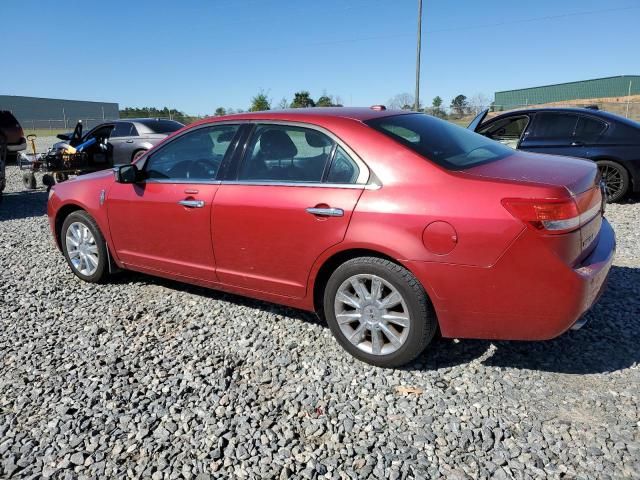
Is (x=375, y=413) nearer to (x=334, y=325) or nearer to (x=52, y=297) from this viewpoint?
(x=334, y=325)

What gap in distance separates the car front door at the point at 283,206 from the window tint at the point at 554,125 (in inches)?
219

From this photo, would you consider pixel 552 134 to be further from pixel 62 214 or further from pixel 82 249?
pixel 62 214

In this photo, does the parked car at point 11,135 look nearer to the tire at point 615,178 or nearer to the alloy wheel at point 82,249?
the alloy wheel at point 82,249

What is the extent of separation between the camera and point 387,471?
92.0 inches

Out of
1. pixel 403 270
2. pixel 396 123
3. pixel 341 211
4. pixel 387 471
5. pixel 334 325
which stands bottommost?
pixel 387 471

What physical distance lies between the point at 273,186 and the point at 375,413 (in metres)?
1.63

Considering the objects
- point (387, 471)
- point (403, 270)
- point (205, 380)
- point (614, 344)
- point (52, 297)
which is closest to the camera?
point (387, 471)

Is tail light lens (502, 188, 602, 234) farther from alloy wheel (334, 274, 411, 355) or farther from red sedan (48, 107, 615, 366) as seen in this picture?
alloy wheel (334, 274, 411, 355)

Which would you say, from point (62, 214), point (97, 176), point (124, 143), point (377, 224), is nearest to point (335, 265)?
point (377, 224)

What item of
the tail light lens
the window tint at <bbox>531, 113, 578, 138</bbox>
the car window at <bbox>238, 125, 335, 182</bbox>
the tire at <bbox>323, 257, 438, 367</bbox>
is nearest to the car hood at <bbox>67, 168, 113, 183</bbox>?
the car window at <bbox>238, 125, 335, 182</bbox>

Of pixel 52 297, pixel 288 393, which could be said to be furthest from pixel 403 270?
pixel 52 297

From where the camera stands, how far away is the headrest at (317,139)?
3351 millimetres

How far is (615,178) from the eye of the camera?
7.52m

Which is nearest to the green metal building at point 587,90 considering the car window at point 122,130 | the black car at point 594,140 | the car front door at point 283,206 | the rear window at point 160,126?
the rear window at point 160,126
